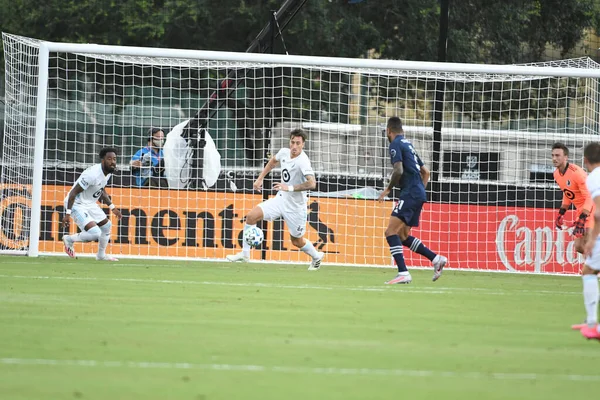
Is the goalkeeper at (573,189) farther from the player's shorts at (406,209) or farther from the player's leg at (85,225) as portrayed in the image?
the player's leg at (85,225)

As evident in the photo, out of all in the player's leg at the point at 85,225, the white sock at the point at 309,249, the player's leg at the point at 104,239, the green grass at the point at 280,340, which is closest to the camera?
the green grass at the point at 280,340

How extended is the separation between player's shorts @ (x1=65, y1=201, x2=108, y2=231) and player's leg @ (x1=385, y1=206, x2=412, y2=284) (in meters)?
5.56

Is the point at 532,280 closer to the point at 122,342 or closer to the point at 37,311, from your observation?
the point at 37,311

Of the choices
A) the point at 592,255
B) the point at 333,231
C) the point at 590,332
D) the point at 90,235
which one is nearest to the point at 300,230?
the point at 333,231

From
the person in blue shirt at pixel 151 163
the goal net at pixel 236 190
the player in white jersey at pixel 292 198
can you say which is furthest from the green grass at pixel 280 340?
the person in blue shirt at pixel 151 163

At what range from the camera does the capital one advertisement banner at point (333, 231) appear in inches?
768

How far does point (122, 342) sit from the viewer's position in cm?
786

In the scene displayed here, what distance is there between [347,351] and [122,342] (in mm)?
1542

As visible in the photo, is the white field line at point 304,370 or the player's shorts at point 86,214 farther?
the player's shorts at point 86,214

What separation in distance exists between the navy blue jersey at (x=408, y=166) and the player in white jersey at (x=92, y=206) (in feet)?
17.1

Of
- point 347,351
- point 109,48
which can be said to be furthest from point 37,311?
point 109,48

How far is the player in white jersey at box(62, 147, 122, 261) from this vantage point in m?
18.0

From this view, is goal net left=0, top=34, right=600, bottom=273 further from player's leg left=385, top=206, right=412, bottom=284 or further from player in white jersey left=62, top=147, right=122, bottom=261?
player's leg left=385, top=206, right=412, bottom=284

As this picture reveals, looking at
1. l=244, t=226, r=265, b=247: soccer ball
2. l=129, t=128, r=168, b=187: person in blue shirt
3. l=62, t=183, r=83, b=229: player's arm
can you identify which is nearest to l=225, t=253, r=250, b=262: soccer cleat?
l=244, t=226, r=265, b=247: soccer ball
